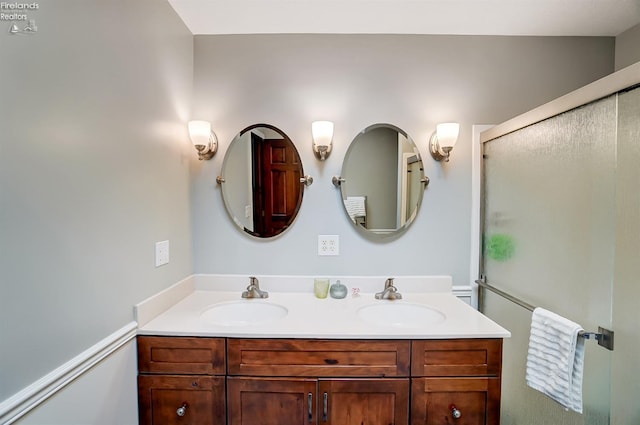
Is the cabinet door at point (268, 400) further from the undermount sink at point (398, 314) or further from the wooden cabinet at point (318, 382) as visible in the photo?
the undermount sink at point (398, 314)

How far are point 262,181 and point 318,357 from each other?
1.05 metres

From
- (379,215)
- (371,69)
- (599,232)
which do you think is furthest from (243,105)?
(599,232)

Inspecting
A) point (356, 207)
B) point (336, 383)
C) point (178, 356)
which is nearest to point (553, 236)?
point (356, 207)

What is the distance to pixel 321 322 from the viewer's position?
4.37 ft

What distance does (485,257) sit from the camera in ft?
5.76

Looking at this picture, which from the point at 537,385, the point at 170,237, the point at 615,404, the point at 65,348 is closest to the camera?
the point at 65,348

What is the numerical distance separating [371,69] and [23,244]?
5.83 ft

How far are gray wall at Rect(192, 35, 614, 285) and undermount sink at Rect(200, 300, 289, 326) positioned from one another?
0.75 ft

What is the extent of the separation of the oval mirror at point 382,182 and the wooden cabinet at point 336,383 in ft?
2.40

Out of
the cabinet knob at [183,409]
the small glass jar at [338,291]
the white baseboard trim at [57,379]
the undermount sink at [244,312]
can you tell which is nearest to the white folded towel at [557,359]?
the small glass jar at [338,291]

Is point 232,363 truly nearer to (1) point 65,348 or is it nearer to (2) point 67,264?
(1) point 65,348

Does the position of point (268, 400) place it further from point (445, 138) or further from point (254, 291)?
point (445, 138)

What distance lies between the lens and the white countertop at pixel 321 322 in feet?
4.05

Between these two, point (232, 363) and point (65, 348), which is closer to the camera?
point (65, 348)
